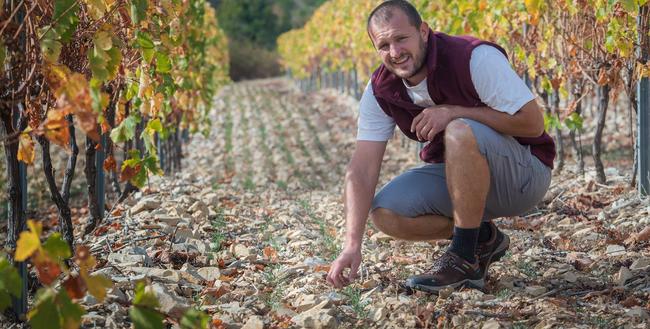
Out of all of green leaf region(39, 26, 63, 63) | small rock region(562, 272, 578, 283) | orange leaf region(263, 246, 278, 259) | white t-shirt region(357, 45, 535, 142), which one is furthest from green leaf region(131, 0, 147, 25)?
small rock region(562, 272, 578, 283)

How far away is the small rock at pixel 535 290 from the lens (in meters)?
2.78

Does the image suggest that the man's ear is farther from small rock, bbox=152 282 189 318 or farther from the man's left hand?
small rock, bbox=152 282 189 318

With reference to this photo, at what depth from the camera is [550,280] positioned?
2992 millimetres

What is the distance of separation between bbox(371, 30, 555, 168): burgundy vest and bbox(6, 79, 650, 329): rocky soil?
517 mm

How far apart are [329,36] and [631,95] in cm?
1223

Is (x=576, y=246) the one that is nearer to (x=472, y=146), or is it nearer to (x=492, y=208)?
(x=492, y=208)

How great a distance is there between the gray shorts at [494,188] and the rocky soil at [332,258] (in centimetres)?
28

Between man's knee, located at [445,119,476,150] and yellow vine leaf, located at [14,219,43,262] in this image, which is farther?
man's knee, located at [445,119,476,150]

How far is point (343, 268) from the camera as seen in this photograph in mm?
2625

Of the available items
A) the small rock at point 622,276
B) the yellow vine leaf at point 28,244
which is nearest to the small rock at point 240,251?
the small rock at point 622,276

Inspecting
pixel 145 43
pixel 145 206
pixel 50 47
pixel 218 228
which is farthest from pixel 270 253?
pixel 50 47

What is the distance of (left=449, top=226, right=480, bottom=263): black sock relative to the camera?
2750mm

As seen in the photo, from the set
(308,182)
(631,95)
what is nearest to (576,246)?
(631,95)

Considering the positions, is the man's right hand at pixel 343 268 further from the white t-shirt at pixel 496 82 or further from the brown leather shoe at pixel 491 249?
the white t-shirt at pixel 496 82
